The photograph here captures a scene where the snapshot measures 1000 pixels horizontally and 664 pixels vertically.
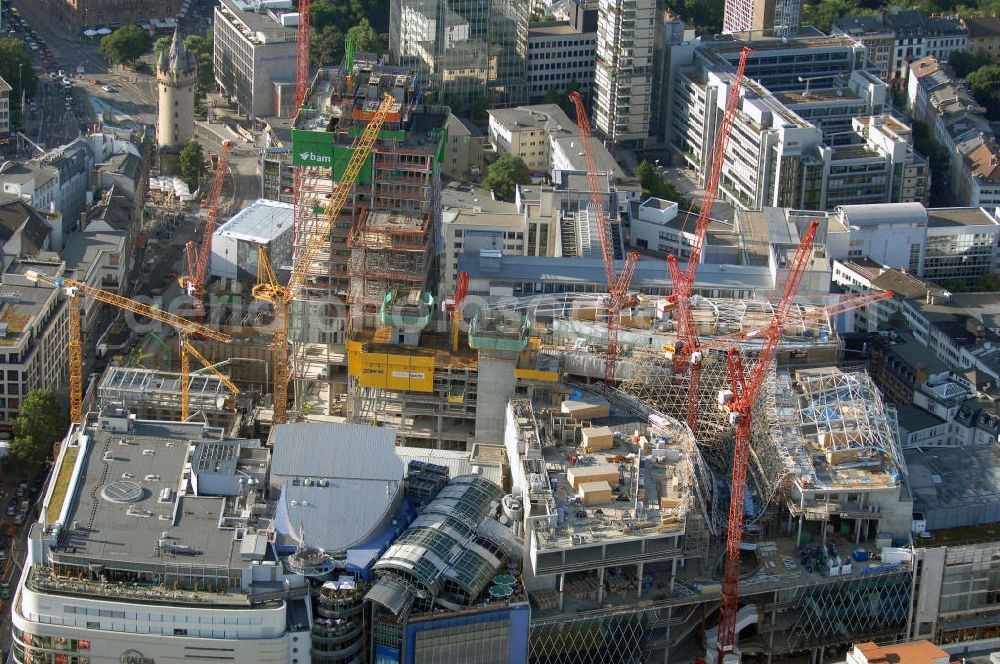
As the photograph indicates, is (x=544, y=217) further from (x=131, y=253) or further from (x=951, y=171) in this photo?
(x=951, y=171)

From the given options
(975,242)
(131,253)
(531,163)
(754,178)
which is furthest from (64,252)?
(975,242)

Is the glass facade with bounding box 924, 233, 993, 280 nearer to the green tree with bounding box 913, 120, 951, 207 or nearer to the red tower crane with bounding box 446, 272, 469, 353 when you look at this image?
the green tree with bounding box 913, 120, 951, 207

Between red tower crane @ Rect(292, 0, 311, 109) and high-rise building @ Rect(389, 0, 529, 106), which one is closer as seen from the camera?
red tower crane @ Rect(292, 0, 311, 109)

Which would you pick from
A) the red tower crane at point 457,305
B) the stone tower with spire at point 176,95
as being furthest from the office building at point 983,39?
the red tower crane at point 457,305

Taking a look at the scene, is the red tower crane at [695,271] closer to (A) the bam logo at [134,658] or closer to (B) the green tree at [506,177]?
(B) the green tree at [506,177]

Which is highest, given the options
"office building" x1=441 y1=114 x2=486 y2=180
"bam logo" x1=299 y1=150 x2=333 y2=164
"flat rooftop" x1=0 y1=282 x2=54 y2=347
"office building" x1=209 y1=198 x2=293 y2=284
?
"bam logo" x1=299 y1=150 x2=333 y2=164

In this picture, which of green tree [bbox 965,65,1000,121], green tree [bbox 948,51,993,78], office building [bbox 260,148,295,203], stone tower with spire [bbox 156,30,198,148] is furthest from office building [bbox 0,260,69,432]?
green tree [bbox 948,51,993,78]

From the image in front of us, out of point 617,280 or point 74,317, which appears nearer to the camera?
point 74,317
